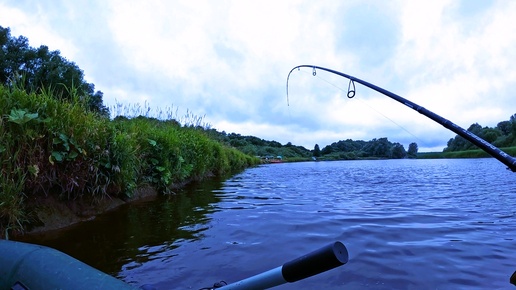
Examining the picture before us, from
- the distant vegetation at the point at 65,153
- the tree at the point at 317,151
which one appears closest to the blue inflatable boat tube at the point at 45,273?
the distant vegetation at the point at 65,153

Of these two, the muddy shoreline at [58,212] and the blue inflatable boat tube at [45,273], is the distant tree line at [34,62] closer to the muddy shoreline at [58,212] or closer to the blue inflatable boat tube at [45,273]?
the muddy shoreline at [58,212]

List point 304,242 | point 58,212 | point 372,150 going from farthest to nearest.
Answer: point 372,150
point 58,212
point 304,242

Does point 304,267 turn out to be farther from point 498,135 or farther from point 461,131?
point 498,135

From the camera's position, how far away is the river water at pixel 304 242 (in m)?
2.65

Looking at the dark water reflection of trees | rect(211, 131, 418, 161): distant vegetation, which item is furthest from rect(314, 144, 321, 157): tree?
the dark water reflection of trees

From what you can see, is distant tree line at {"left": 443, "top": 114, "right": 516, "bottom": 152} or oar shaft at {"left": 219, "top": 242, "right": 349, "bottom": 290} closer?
oar shaft at {"left": 219, "top": 242, "right": 349, "bottom": 290}

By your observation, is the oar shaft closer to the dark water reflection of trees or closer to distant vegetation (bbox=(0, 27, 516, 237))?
the dark water reflection of trees

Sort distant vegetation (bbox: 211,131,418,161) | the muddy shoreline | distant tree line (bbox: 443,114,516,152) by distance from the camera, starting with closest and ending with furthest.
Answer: the muddy shoreline, distant tree line (bbox: 443,114,516,152), distant vegetation (bbox: 211,131,418,161)

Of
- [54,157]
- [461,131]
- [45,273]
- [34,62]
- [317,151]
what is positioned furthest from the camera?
[317,151]

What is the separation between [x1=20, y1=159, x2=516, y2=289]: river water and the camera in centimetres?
265

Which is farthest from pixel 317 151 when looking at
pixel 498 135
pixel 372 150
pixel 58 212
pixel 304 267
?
pixel 304 267

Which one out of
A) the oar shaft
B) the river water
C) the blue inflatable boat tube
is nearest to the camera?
the oar shaft

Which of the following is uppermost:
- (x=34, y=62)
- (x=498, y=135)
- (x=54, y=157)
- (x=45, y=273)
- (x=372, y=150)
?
(x=34, y=62)

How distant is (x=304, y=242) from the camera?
3.70 metres
